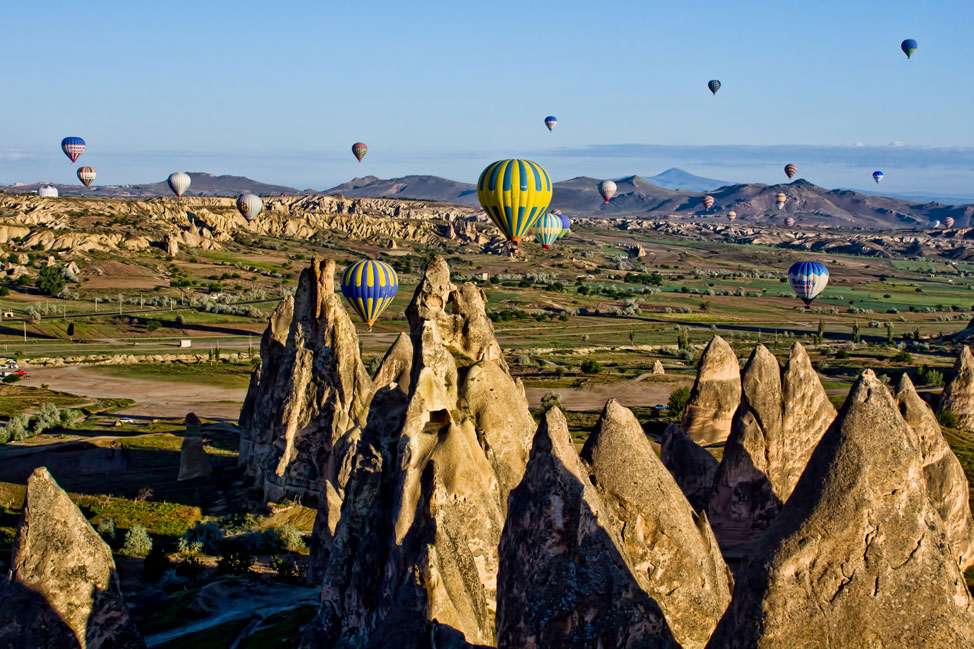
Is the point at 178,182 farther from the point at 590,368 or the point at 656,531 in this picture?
the point at 656,531

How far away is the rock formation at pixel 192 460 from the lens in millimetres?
36750

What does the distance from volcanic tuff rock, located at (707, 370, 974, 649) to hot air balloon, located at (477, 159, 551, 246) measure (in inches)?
2143

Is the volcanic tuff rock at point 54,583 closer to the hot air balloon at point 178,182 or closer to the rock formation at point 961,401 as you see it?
the rock formation at point 961,401

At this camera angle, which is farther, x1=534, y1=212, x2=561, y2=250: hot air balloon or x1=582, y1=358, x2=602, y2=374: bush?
x1=534, y1=212, x2=561, y2=250: hot air balloon

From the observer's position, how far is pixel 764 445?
2283 centimetres

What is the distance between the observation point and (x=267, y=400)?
34500 mm

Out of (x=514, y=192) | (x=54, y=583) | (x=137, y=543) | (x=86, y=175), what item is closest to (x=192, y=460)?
(x=137, y=543)

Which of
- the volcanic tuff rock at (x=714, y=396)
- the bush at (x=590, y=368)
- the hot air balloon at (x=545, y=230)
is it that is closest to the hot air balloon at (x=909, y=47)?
the hot air balloon at (x=545, y=230)

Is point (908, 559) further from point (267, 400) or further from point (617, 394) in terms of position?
point (617, 394)

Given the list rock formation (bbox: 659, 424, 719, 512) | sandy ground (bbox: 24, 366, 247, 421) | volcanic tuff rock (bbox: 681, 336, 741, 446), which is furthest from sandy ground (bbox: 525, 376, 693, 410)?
rock formation (bbox: 659, 424, 719, 512)

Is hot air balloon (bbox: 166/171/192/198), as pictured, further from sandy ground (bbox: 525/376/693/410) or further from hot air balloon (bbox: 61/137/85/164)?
sandy ground (bbox: 525/376/693/410)

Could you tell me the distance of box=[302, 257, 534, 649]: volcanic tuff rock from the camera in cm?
1306

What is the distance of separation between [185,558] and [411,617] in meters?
16.3

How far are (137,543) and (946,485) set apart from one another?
66.4ft
